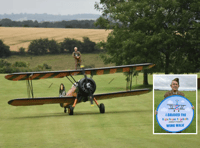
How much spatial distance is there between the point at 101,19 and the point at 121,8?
4.05 m

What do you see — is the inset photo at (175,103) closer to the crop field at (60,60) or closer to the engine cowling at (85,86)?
the engine cowling at (85,86)

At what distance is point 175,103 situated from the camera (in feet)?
23.8

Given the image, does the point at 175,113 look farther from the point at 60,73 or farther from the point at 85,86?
the point at 60,73

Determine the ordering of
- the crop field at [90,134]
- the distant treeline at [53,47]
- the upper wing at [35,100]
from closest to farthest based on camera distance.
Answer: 1. the crop field at [90,134]
2. the upper wing at [35,100]
3. the distant treeline at [53,47]

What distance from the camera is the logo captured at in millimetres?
7262

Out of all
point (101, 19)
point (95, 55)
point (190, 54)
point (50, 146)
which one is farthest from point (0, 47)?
point (50, 146)

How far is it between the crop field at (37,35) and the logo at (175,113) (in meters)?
89.0

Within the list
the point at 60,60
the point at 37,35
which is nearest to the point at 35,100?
the point at 60,60

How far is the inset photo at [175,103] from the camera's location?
7.28 m

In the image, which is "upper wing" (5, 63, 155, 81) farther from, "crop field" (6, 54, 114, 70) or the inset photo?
"crop field" (6, 54, 114, 70)

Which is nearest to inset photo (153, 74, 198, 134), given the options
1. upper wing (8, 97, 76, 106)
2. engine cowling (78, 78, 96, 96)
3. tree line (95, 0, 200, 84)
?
engine cowling (78, 78, 96, 96)

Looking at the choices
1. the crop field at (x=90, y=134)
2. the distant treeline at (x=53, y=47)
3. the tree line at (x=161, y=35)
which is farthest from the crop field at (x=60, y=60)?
the crop field at (x=90, y=134)

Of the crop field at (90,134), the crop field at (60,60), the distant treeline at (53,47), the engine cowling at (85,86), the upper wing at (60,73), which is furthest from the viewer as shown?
the distant treeline at (53,47)

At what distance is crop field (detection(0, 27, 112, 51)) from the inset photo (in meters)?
88.8
